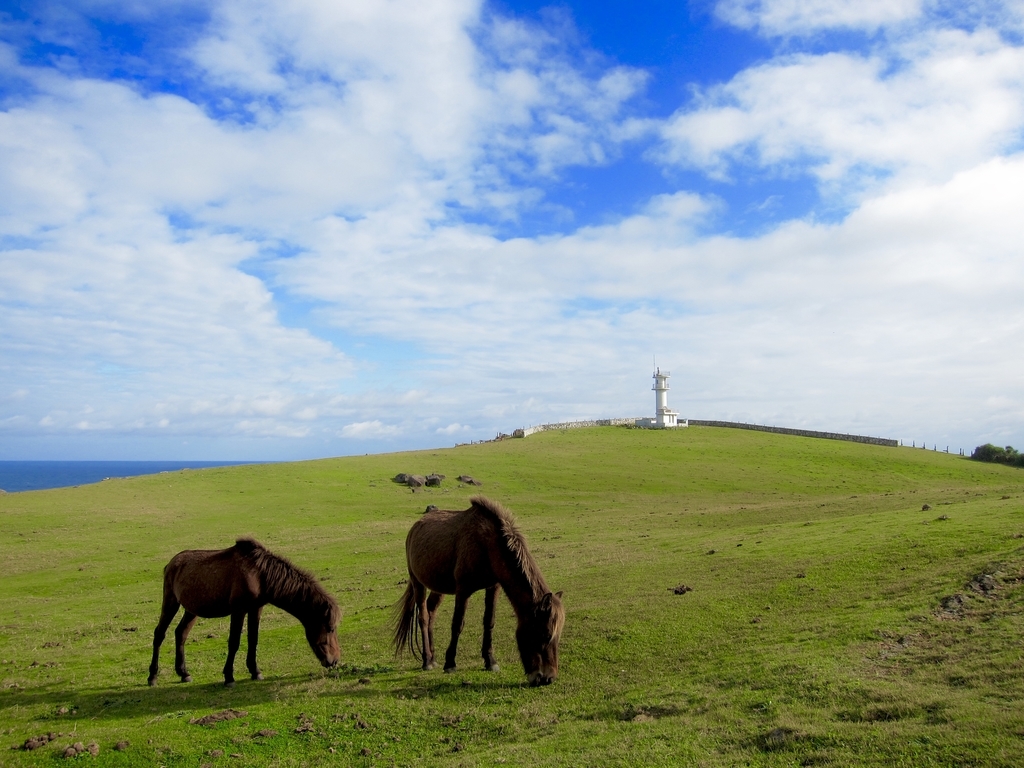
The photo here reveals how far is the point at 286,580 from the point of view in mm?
11734

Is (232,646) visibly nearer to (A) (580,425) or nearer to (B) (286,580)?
(B) (286,580)

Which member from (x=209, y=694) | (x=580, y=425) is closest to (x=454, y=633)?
(x=209, y=694)

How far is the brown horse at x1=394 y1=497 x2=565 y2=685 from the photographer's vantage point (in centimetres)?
1040

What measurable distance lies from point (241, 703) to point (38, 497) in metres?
40.4

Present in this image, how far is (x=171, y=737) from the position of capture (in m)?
9.14

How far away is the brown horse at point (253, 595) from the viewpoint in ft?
38.1

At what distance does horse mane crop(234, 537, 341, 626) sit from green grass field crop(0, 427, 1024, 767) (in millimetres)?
1428

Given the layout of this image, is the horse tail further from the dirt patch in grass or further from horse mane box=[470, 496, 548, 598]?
the dirt patch in grass

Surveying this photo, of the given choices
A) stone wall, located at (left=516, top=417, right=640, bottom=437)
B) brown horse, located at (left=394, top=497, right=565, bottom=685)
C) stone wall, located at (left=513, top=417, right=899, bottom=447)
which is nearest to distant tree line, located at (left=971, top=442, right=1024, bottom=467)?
stone wall, located at (left=513, top=417, right=899, bottom=447)

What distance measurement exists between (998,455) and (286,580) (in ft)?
264

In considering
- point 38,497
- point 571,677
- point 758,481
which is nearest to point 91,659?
point 571,677

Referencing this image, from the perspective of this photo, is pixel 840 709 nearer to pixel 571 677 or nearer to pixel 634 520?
pixel 571 677

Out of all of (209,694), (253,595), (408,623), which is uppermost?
(253,595)

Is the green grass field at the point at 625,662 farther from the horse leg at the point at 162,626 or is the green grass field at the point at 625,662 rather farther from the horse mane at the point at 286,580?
the horse mane at the point at 286,580
